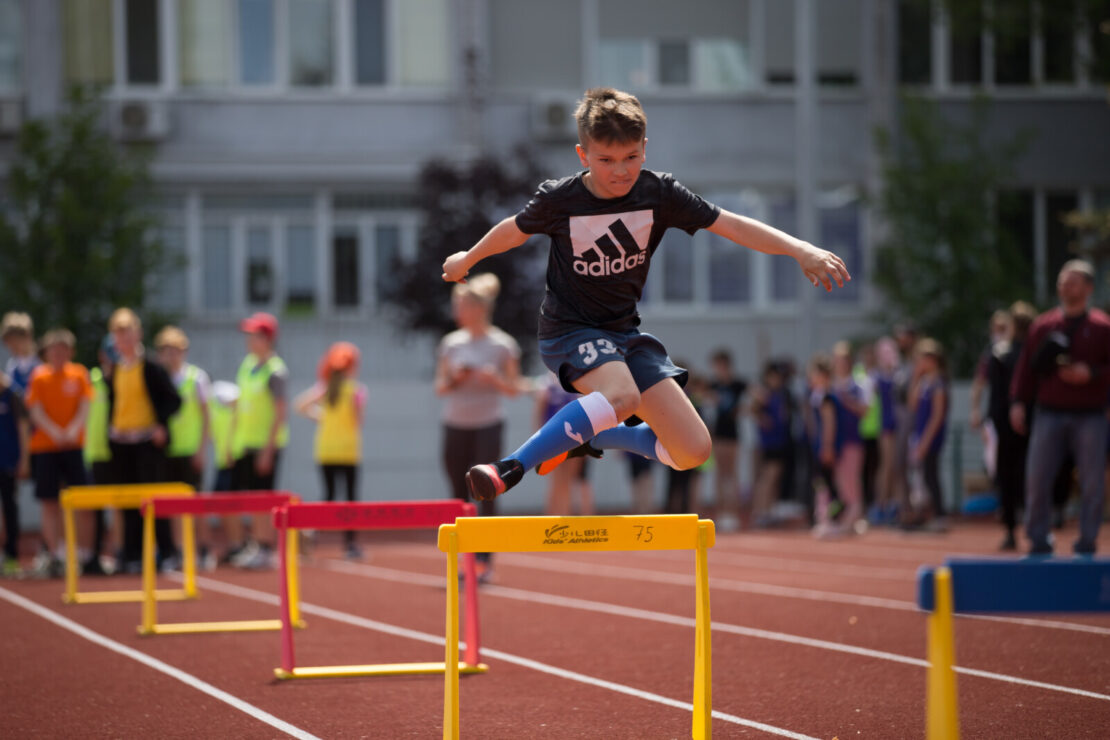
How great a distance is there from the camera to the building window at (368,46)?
2606 cm

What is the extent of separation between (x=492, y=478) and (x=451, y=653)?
2.18ft

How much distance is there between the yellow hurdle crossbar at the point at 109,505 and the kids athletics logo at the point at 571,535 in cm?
523

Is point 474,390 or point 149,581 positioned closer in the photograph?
point 149,581

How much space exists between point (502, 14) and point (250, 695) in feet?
70.9

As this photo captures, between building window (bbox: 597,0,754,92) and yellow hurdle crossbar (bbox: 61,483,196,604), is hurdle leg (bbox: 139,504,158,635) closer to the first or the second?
yellow hurdle crossbar (bbox: 61,483,196,604)

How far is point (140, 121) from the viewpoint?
82.0 feet

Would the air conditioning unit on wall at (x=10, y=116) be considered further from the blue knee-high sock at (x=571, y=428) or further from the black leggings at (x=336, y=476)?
the blue knee-high sock at (x=571, y=428)

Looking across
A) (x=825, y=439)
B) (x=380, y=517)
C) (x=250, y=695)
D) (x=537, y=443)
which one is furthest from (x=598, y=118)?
(x=825, y=439)

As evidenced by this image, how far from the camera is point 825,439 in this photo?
15.7 m

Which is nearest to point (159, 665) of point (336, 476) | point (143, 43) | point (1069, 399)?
point (336, 476)

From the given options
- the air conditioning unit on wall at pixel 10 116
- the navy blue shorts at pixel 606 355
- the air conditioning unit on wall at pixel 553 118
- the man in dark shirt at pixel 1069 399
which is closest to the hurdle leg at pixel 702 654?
the navy blue shorts at pixel 606 355

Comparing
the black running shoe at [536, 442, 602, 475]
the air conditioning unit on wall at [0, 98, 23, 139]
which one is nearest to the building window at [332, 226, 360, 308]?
the air conditioning unit on wall at [0, 98, 23, 139]

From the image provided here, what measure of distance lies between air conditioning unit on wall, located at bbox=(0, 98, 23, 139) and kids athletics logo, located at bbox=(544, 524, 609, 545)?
74.4 ft

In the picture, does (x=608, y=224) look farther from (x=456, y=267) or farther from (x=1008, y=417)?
(x=1008, y=417)
